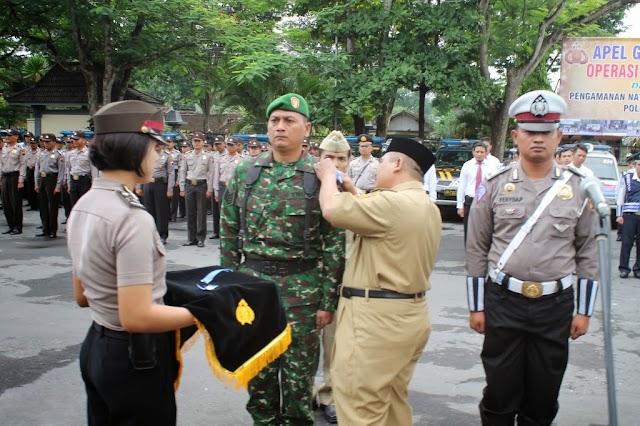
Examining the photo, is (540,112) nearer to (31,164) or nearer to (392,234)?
(392,234)

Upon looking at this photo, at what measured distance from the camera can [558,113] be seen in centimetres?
341

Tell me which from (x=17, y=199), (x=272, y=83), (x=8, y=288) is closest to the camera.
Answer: (x=8, y=288)

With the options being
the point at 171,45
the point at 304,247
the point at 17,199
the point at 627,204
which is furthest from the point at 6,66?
the point at 304,247

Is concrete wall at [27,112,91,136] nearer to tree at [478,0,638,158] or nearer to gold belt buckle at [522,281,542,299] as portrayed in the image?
tree at [478,0,638,158]

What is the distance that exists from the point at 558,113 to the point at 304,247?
1603 millimetres

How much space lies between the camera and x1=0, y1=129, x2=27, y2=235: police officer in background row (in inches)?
493

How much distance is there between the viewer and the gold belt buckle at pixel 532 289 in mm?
3281

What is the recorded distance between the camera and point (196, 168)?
12391 millimetres

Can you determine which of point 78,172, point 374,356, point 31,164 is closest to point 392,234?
point 374,356

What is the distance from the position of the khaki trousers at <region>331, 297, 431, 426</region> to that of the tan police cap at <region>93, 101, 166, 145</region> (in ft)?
4.63

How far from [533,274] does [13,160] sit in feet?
39.2

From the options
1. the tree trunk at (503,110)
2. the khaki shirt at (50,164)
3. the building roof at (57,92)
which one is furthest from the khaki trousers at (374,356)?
the building roof at (57,92)

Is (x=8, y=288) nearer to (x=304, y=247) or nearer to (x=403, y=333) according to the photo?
(x=304, y=247)

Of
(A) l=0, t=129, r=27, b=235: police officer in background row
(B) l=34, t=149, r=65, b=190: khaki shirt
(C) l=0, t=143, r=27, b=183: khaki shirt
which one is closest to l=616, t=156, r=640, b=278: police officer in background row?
(B) l=34, t=149, r=65, b=190: khaki shirt
